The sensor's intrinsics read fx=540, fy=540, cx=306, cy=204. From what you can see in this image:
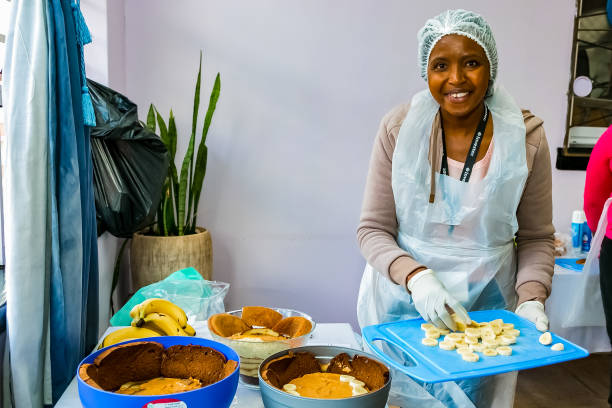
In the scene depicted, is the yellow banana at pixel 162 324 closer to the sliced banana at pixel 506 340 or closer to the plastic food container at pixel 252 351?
the plastic food container at pixel 252 351

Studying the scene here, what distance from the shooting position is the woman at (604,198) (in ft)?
8.04

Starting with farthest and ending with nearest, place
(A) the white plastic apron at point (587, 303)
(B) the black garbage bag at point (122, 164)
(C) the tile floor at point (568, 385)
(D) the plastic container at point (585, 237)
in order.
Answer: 1. (D) the plastic container at point (585, 237)
2. (C) the tile floor at point (568, 385)
3. (A) the white plastic apron at point (587, 303)
4. (B) the black garbage bag at point (122, 164)

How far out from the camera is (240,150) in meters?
3.34

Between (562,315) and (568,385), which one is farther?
(568,385)

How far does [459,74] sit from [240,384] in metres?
1.03

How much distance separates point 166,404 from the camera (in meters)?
0.91

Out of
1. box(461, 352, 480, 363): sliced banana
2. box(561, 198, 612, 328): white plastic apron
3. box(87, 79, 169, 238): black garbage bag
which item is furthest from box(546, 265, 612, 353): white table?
box(87, 79, 169, 238): black garbage bag

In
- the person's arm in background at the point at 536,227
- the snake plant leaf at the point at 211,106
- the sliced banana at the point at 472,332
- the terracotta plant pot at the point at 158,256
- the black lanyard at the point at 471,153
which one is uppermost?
the snake plant leaf at the point at 211,106

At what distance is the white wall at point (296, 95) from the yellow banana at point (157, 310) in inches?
78.7

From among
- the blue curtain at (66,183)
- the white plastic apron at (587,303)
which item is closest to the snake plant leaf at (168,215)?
the blue curtain at (66,183)

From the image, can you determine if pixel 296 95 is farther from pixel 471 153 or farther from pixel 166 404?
pixel 166 404

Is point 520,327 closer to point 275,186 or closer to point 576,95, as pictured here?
point 275,186

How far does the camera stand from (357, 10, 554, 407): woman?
1588 millimetres

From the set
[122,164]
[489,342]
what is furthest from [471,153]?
[122,164]
